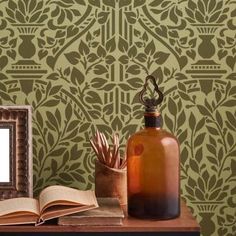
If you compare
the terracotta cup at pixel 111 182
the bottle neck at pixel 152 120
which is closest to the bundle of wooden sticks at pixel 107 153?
the terracotta cup at pixel 111 182

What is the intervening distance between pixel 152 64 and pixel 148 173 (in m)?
0.42

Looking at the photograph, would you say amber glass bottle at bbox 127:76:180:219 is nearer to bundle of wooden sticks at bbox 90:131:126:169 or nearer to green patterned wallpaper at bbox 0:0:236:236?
bundle of wooden sticks at bbox 90:131:126:169

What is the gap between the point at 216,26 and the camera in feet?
5.56

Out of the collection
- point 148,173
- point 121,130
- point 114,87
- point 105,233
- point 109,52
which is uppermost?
point 109,52

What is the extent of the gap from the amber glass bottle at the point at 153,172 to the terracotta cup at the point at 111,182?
74 millimetres

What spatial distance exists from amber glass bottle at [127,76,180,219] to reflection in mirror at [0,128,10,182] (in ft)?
1.11

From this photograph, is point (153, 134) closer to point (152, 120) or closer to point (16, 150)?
point (152, 120)

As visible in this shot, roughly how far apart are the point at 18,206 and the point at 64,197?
12 centimetres

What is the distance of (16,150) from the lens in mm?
1506

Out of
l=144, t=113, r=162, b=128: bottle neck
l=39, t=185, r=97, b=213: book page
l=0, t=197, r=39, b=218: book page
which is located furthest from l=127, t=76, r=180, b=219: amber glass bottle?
l=0, t=197, r=39, b=218: book page

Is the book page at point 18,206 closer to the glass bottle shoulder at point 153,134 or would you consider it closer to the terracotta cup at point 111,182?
the terracotta cup at point 111,182

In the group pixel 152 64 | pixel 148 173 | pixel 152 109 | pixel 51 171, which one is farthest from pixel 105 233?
pixel 152 64

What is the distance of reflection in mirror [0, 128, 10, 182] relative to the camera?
1.50 m

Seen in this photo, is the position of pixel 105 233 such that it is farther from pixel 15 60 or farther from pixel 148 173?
pixel 15 60
